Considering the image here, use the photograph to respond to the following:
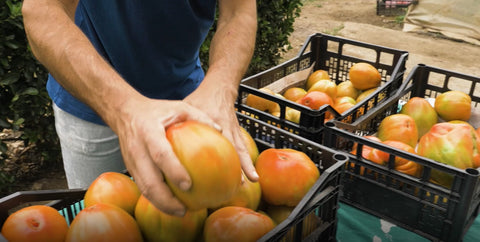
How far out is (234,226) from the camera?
103 centimetres

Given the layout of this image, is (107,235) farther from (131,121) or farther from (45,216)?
(131,121)

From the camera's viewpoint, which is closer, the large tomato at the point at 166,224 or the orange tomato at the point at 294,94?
the large tomato at the point at 166,224

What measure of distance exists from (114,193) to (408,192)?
1.00m

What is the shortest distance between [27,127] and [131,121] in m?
2.39

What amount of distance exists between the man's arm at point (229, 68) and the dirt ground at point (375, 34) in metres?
4.51

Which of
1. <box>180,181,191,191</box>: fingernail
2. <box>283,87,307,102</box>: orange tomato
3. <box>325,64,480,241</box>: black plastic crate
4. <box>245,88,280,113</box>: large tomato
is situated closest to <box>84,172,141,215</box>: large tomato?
<box>180,181,191,191</box>: fingernail

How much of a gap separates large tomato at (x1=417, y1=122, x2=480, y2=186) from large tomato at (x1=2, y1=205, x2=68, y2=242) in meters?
1.20

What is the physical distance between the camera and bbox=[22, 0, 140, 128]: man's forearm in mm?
936

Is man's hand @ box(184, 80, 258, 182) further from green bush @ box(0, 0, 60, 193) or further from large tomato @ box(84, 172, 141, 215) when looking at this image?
green bush @ box(0, 0, 60, 193)

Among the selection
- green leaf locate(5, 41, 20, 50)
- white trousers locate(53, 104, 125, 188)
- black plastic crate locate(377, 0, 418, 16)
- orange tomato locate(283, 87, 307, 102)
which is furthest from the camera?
black plastic crate locate(377, 0, 418, 16)

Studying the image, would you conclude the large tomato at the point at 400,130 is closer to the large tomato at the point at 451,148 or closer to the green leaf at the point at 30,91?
the large tomato at the point at 451,148

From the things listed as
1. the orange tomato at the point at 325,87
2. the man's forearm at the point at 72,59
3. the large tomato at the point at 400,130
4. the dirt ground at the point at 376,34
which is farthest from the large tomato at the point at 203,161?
the dirt ground at the point at 376,34

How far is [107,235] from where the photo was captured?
989 millimetres

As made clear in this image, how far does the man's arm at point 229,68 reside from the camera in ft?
3.17
